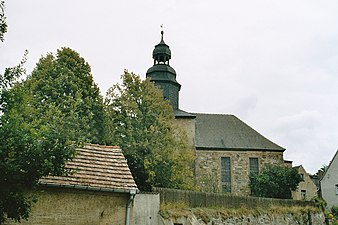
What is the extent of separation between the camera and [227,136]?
1500 inches

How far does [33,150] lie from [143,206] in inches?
343

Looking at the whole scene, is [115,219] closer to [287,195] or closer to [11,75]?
[11,75]

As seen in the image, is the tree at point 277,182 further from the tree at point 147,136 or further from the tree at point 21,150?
the tree at point 21,150

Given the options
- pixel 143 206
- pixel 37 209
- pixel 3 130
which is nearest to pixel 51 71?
pixel 143 206

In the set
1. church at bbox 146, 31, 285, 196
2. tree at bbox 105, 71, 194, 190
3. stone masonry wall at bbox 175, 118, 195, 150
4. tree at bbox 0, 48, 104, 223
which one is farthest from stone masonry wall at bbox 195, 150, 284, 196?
tree at bbox 0, 48, 104, 223

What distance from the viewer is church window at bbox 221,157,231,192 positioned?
3647cm

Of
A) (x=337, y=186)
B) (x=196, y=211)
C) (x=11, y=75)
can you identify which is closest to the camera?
(x=11, y=75)

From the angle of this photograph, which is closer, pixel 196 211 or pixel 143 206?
pixel 143 206

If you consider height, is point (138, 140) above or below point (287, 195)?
above

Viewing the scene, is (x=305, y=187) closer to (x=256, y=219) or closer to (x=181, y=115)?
(x=181, y=115)

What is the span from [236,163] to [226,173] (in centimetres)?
131

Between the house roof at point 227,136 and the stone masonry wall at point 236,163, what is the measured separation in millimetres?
490

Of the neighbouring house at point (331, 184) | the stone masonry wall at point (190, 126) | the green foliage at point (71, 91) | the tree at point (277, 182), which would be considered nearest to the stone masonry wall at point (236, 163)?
the stone masonry wall at point (190, 126)

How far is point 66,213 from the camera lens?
10.9 meters
